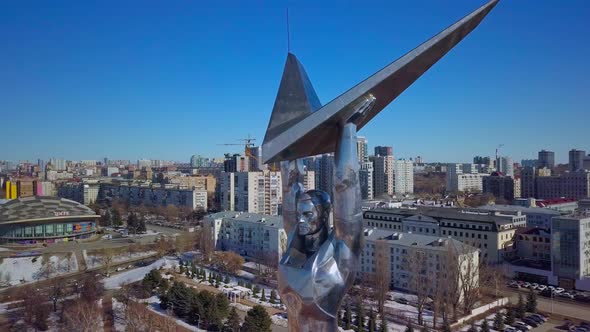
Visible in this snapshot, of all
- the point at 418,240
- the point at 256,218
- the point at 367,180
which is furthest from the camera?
the point at 367,180

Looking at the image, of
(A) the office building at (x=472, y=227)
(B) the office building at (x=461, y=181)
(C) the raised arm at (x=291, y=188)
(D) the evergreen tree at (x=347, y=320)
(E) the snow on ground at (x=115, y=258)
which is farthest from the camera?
(B) the office building at (x=461, y=181)

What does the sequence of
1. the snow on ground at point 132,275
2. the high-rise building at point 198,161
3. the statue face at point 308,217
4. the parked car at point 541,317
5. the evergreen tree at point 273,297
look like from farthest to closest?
the high-rise building at point 198,161 → the snow on ground at point 132,275 → the evergreen tree at point 273,297 → the parked car at point 541,317 → the statue face at point 308,217

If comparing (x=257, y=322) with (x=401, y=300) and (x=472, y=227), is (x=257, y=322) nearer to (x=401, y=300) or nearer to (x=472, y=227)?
(x=401, y=300)

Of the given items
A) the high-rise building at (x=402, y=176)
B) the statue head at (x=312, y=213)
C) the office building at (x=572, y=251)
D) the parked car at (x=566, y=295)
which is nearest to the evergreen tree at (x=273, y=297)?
the parked car at (x=566, y=295)

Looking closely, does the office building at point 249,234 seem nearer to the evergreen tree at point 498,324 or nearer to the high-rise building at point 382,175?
the evergreen tree at point 498,324

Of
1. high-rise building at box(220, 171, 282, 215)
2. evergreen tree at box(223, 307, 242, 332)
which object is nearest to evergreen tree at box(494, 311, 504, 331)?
evergreen tree at box(223, 307, 242, 332)

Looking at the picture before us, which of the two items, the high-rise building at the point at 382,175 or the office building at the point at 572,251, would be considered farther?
the high-rise building at the point at 382,175

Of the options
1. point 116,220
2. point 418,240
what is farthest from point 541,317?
point 116,220

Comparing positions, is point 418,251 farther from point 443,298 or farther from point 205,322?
point 205,322
